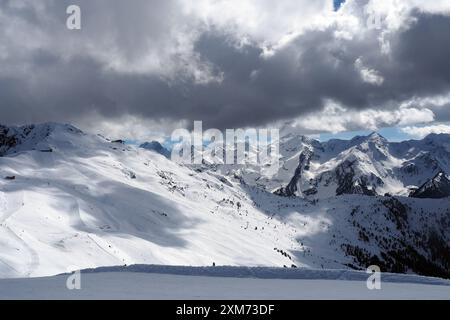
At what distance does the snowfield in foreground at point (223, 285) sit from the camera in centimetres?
1309

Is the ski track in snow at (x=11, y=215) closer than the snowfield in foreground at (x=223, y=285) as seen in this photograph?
No

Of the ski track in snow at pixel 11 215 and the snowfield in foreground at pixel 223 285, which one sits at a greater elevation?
the ski track in snow at pixel 11 215

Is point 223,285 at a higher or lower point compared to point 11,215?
lower

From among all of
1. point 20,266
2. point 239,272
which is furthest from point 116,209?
point 239,272

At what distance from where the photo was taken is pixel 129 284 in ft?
50.0

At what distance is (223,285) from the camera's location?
1571 cm

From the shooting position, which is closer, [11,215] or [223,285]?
[223,285]

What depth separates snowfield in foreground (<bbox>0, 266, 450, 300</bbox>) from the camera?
42.9 feet

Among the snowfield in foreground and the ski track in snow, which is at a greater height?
the ski track in snow

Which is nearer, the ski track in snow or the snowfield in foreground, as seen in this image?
the snowfield in foreground
